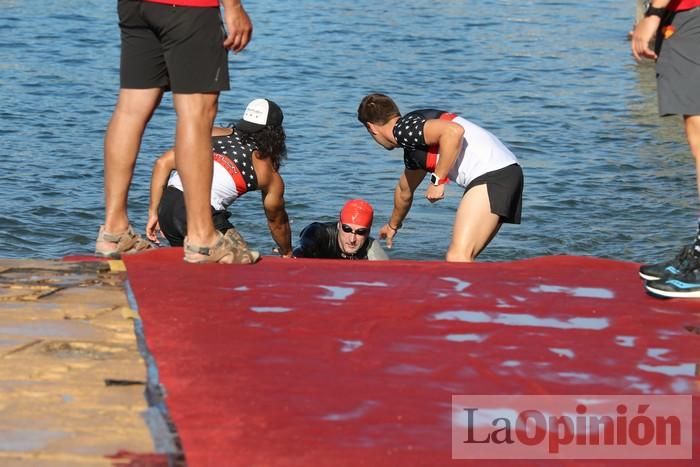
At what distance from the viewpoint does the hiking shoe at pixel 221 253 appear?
20.1 ft

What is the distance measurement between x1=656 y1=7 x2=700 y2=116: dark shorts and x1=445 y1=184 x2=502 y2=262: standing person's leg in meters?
2.46

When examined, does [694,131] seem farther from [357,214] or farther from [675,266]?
[357,214]

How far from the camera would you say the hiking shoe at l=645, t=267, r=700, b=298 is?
5.68 m

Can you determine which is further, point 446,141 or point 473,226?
point 473,226

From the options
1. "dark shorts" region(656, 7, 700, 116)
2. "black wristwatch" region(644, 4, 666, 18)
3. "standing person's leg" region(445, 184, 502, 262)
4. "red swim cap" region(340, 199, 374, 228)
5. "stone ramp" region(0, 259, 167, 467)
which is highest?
"black wristwatch" region(644, 4, 666, 18)

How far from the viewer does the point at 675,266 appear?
5777 mm

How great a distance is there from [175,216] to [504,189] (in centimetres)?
217

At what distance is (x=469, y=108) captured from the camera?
18.8m

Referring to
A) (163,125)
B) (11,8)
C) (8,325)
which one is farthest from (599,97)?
(8,325)

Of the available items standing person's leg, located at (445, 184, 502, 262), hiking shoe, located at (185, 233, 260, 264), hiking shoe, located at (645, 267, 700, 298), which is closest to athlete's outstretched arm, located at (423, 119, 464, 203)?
standing person's leg, located at (445, 184, 502, 262)

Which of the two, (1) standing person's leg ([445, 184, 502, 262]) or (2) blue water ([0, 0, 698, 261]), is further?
(2) blue water ([0, 0, 698, 261])

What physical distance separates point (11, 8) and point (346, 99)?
10005 millimetres

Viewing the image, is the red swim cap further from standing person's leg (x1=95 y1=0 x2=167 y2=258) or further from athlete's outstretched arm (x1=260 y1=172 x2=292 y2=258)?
standing person's leg (x1=95 y1=0 x2=167 y2=258)

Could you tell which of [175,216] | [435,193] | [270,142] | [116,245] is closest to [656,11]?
[435,193]
